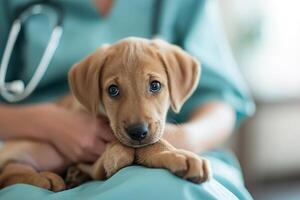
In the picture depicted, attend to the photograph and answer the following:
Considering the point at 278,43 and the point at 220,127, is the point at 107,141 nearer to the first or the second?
the point at 220,127

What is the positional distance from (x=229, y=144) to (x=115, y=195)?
2.12 metres

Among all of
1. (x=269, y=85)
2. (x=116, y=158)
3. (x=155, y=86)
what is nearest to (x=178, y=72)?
(x=155, y=86)

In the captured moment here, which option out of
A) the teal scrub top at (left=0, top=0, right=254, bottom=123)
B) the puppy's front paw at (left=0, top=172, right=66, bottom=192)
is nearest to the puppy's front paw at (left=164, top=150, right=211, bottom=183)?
the puppy's front paw at (left=0, top=172, right=66, bottom=192)

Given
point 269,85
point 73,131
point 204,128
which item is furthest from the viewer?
point 269,85

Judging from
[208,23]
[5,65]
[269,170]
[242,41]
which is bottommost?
[269,170]

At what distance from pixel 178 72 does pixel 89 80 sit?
0.53 feet

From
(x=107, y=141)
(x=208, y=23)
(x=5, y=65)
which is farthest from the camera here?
(x=208, y=23)

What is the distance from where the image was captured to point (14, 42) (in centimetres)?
126

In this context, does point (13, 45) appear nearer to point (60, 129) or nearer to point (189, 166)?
point (60, 129)

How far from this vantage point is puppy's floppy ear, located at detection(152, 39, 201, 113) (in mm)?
926

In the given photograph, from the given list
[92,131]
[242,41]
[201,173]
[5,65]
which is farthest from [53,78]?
[242,41]

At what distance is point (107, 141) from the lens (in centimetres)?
100

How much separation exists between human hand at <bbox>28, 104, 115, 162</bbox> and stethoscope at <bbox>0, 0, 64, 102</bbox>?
0.06m

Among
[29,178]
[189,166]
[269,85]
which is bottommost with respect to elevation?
[269,85]
